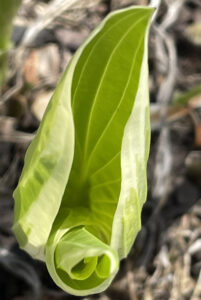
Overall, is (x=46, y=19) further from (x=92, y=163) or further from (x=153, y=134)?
(x=92, y=163)

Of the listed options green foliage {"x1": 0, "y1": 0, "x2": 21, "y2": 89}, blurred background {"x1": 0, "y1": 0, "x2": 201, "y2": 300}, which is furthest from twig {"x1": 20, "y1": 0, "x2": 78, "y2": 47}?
green foliage {"x1": 0, "y1": 0, "x2": 21, "y2": 89}

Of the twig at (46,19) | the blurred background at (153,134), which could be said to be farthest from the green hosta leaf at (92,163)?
the twig at (46,19)

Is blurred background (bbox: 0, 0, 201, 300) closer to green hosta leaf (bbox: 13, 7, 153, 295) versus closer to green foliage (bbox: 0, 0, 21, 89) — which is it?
green foliage (bbox: 0, 0, 21, 89)

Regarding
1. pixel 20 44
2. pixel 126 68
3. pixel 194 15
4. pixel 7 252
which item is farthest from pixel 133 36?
pixel 194 15

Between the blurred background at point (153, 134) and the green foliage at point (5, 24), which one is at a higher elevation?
the green foliage at point (5, 24)

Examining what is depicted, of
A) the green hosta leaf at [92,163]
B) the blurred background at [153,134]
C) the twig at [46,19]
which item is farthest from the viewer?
the twig at [46,19]

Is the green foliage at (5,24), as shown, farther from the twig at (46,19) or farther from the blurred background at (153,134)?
the twig at (46,19)

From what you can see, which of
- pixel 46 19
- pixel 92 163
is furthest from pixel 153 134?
pixel 92 163

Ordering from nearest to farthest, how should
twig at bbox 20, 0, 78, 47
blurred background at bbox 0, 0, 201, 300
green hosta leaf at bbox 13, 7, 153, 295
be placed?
green hosta leaf at bbox 13, 7, 153, 295, blurred background at bbox 0, 0, 201, 300, twig at bbox 20, 0, 78, 47

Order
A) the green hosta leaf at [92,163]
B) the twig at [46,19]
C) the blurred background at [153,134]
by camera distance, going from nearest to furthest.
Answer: the green hosta leaf at [92,163], the blurred background at [153,134], the twig at [46,19]
